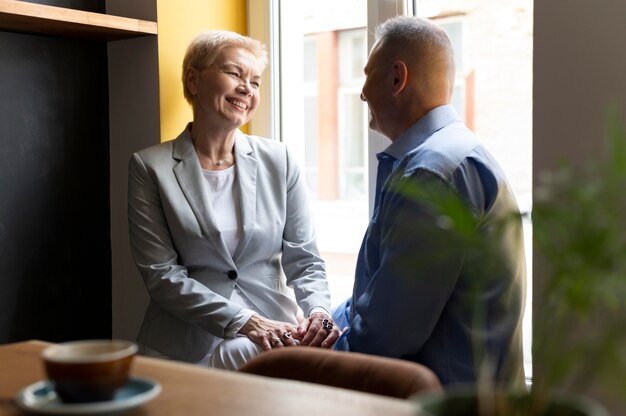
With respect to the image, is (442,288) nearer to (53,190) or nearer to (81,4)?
(53,190)

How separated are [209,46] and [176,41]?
279mm

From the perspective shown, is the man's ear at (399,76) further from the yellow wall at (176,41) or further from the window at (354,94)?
the yellow wall at (176,41)

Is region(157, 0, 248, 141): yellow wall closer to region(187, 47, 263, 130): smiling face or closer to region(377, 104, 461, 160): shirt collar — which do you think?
region(187, 47, 263, 130): smiling face

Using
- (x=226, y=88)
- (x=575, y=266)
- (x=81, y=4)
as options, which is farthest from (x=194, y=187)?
(x=575, y=266)

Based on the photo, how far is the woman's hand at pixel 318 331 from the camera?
252cm

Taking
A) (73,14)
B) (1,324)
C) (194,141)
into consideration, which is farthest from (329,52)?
(1,324)

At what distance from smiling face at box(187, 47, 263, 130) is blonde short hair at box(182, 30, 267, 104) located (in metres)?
0.01

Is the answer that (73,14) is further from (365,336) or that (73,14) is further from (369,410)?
(369,410)

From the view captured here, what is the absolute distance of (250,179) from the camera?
2.84 meters

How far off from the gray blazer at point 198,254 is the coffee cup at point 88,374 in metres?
1.50

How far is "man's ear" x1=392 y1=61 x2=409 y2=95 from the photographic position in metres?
2.18

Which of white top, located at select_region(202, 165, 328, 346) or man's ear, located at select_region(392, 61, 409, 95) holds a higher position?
man's ear, located at select_region(392, 61, 409, 95)

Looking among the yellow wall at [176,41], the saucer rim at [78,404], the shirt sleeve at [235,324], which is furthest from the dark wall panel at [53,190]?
the saucer rim at [78,404]

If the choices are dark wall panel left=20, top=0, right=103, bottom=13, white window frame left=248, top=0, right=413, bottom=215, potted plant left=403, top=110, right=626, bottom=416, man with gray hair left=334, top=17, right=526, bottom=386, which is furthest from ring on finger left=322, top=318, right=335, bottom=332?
potted plant left=403, top=110, right=626, bottom=416
